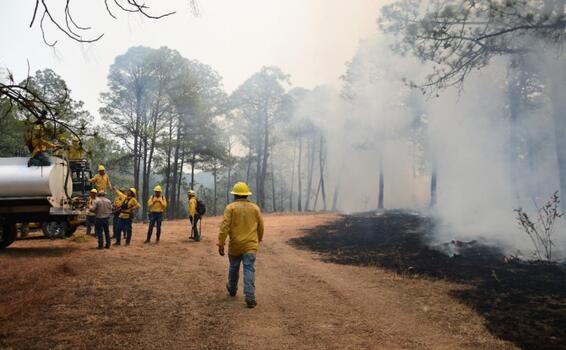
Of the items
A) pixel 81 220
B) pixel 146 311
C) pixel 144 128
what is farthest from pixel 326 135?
pixel 146 311

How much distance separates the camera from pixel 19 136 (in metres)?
26.0

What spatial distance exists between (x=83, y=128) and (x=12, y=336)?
129 inches

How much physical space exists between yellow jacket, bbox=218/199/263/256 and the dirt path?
952 mm

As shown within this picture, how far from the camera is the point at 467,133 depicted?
21125mm

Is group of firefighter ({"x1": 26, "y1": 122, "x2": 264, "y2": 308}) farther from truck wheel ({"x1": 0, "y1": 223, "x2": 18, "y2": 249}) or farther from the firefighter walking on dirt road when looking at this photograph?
truck wheel ({"x1": 0, "y1": 223, "x2": 18, "y2": 249})

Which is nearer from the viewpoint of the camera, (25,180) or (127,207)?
(25,180)

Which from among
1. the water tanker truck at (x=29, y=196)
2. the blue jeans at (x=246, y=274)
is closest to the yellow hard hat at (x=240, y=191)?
the blue jeans at (x=246, y=274)

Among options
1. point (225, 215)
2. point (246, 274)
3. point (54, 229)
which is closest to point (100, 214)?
point (54, 229)

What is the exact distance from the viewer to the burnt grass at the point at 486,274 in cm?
566

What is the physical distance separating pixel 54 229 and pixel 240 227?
9.41 m

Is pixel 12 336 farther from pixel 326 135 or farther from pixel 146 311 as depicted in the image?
pixel 326 135

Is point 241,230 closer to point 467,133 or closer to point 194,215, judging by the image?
point 194,215

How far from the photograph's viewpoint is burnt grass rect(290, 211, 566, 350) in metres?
5.66

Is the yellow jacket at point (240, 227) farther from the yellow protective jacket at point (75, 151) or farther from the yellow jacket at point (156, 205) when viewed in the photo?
the yellow jacket at point (156, 205)
